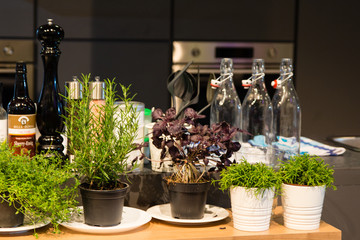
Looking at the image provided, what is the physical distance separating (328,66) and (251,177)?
2340mm

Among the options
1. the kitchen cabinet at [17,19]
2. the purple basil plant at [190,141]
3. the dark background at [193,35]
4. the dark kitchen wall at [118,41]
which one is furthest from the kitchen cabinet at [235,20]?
the purple basil plant at [190,141]

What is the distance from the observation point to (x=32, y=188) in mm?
1149

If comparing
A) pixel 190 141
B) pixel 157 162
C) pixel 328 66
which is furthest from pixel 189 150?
pixel 328 66

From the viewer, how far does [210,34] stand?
3.24 m

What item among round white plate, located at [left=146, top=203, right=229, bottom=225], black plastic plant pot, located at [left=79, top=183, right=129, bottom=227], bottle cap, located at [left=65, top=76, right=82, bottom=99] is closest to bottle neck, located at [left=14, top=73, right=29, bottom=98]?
bottle cap, located at [left=65, top=76, right=82, bottom=99]

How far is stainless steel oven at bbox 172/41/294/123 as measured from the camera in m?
3.19

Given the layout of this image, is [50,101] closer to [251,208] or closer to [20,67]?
[20,67]

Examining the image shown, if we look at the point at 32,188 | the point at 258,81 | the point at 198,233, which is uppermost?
the point at 258,81

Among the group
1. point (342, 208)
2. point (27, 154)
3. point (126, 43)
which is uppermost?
point (126, 43)

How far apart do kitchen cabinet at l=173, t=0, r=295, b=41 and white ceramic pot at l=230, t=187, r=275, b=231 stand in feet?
6.65

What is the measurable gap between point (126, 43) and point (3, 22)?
0.66 meters

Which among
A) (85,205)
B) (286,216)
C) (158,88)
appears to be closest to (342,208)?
(286,216)

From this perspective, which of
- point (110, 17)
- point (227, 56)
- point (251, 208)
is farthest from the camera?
point (227, 56)

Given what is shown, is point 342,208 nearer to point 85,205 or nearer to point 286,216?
point 286,216
